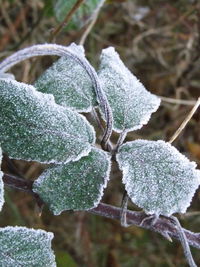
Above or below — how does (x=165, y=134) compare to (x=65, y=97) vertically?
below

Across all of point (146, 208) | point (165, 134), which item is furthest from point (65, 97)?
point (165, 134)

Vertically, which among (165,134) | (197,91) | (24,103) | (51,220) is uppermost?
(24,103)

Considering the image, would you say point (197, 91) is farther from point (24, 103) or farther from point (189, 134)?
point (24, 103)

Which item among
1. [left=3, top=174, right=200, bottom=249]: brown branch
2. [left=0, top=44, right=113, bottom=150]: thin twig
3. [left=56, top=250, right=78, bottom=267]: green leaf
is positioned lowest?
[left=56, top=250, right=78, bottom=267]: green leaf

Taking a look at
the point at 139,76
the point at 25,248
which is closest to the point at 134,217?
the point at 25,248

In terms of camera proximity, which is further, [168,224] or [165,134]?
[165,134]

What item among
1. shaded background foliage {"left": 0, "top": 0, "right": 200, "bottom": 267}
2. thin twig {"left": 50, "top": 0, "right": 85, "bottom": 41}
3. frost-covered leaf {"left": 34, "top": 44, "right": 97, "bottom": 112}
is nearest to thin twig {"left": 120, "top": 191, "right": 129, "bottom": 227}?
frost-covered leaf {"left": 34, "top": 44, "right": 97, "bottom": 112}

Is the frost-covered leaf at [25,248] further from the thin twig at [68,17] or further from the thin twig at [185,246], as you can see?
the thin twig at [68,17]

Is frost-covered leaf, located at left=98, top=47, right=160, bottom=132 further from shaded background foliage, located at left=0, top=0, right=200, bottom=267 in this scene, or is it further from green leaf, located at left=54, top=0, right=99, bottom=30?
shaded background foliage, located at left=0, top=0, right=200, bottom=267
